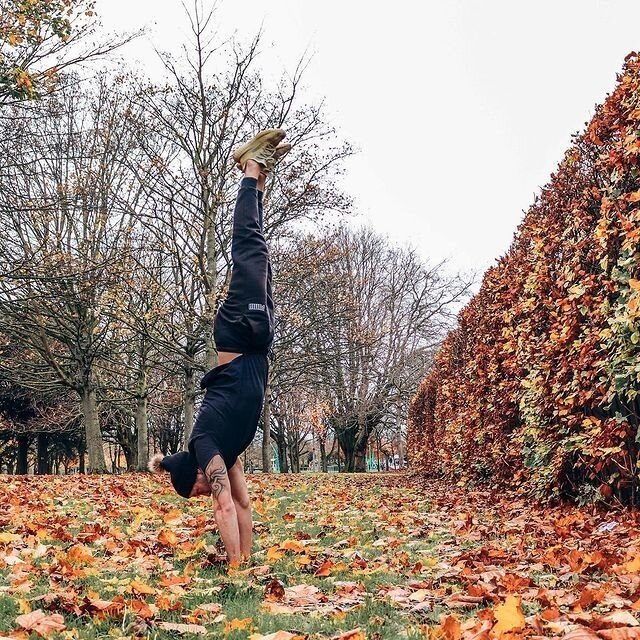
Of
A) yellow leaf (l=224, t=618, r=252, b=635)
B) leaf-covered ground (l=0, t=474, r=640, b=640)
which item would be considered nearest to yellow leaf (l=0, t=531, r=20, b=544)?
leaf-covered ground (l=0, t=474, r=640, b=640)

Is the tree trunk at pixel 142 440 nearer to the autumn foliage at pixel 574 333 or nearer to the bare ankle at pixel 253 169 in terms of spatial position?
the autumn foliage at pixel 574 333

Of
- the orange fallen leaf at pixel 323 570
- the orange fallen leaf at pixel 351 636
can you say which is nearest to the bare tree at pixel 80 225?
the orange fallen leaf at pixel 323 570

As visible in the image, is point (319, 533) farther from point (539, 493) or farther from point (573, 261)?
point (573, 261)

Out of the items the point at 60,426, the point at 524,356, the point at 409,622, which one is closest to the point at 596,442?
the point at 524,356

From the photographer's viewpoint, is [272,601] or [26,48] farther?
[26,48]

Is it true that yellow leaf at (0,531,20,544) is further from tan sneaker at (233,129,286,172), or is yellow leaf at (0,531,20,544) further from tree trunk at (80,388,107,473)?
tree trunk at (80,388,107,473)

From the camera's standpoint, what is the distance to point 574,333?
6.54m

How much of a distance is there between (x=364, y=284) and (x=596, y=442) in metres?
28.1

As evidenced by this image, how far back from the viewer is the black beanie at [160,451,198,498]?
396cm

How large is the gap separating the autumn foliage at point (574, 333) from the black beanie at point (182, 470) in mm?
3414

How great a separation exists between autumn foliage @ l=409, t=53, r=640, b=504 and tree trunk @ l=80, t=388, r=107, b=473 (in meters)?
11.2

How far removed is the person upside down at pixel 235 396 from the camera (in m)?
3.93

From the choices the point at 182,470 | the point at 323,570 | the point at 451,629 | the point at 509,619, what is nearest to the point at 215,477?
the point at 182,470

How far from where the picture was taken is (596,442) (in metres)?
5.70
